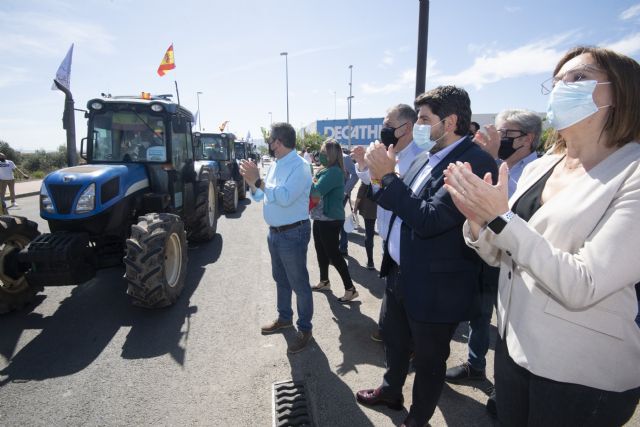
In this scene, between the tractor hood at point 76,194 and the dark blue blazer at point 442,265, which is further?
the tractor hood at point 76,194

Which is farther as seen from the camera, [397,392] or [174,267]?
[174,267]

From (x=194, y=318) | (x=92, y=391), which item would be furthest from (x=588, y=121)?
(x=194, y=318)

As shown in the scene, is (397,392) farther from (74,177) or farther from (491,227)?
(74,177)

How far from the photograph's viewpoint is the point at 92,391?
2.91 m

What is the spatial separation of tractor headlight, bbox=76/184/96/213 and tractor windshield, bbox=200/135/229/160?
26.2ft

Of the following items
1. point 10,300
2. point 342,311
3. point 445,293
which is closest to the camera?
point 445,293

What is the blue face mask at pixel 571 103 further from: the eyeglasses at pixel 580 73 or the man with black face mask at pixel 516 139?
the man with black face mask at pixel 516 139

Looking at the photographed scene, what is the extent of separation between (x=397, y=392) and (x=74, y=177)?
170 inches

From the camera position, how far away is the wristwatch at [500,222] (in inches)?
48.8

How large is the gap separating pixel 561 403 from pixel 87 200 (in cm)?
482

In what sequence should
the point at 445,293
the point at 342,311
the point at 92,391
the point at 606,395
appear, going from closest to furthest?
the point at 606,395
the point at 445,293
the point at 92,391
the point at 342,311

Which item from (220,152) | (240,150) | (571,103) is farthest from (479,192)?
(240,150)

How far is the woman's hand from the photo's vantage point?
126cm

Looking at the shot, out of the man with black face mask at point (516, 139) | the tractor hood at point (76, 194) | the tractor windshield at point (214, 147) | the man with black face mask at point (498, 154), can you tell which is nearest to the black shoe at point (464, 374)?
the man with black face mask at point (498, 154)
